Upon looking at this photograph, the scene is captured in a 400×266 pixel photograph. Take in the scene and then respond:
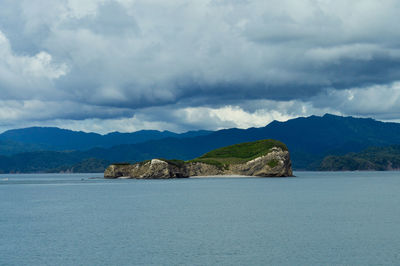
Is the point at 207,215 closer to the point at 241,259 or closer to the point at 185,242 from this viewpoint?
the point at 185,242

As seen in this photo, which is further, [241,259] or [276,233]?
[276,233]

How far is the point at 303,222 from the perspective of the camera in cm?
9225

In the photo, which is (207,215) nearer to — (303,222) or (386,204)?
(303,222)

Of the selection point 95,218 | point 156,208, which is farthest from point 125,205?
point 95,218

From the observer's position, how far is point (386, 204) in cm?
13088

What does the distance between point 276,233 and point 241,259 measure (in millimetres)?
21749

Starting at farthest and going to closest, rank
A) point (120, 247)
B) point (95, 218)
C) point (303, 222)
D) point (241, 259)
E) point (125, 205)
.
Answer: point (125, 205), point (95, 218), point (303, 222), point (120, 247), point (241, 259)

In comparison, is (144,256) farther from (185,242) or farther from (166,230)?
(166,230)

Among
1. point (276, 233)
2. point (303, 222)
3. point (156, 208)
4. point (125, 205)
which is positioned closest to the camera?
point (276, 233)

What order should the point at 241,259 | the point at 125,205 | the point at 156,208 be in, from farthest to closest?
the point at 125,205, the point at 156,208, the point at 241,259

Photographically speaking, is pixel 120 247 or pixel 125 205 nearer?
pixel 120 247

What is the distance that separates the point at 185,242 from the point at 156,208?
5482cm

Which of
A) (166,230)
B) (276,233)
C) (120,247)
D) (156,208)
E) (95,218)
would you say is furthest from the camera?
(156,208)

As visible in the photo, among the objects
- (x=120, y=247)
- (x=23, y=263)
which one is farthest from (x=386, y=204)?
(x=23, y=263)
